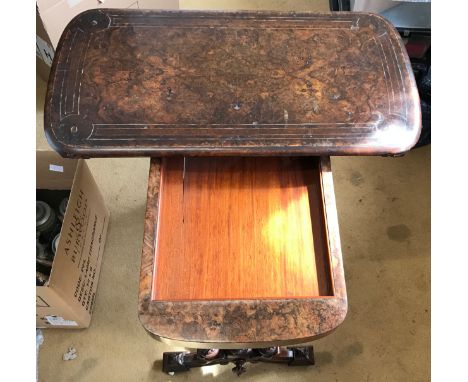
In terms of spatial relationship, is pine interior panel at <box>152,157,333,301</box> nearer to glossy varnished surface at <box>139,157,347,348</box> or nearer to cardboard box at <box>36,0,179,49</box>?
glossy varnished surface at <box>139,157,347,348</box>

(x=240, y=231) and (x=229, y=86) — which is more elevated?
(x=229, y=86)

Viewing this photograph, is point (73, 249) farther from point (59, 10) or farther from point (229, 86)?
point (59, 10)

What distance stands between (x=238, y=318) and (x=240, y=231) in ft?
0.72

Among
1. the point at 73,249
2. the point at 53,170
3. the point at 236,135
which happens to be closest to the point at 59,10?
the point at 53,170

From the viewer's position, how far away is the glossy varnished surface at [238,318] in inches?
30.1

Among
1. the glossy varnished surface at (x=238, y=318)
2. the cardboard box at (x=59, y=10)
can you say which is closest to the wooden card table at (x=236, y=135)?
the glossy varnished surface at (x=238, y=318)

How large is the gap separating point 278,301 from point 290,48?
0.53m

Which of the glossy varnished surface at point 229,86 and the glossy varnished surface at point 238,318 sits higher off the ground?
the glossy varnished surface at point 229,86

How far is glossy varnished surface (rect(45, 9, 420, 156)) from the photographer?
2.81ft

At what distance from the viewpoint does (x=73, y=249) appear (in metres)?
1.23

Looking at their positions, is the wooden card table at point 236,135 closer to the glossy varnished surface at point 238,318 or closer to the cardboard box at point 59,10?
the glossy varnished surface at point 238,318

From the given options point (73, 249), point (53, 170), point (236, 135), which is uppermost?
point (236, 135)

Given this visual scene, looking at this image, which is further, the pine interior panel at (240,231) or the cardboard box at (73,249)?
the cardboard box at (73,249)

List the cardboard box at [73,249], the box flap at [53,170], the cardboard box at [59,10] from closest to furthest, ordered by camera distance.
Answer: the cardboard box at [73,249]
the box flap at [53,170]
the cardboard box at [59,10]
